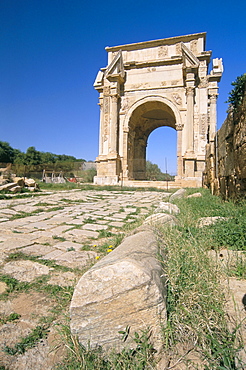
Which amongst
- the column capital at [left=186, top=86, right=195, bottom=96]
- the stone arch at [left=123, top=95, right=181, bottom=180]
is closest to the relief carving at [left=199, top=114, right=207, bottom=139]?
the stone arch at [left=123, top=95, right=181, bottom=180]

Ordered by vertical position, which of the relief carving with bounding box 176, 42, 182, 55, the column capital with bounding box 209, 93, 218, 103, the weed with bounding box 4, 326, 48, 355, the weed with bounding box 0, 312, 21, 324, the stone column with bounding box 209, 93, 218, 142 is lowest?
the weed with bounding box 4, 326, 48, 355

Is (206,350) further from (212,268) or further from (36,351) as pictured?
(36,351)

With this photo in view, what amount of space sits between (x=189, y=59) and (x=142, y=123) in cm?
657

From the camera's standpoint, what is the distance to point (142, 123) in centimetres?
2003

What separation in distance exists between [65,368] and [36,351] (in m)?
0.26

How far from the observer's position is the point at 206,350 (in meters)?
1.15

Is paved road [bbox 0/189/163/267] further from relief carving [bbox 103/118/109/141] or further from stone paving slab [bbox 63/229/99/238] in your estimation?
relief carving [bbox 103/118/109/141]

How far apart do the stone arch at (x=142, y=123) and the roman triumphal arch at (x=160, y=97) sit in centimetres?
7

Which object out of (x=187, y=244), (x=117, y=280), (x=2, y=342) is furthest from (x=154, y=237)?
(x=2, y=342)

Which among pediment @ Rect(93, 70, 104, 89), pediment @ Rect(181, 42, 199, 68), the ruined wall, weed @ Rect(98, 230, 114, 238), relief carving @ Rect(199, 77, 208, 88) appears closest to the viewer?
weed @ Rect(98, 230, 114, 238)

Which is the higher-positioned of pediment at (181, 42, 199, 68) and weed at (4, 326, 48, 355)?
pediment at (181, 42, 199, 68)

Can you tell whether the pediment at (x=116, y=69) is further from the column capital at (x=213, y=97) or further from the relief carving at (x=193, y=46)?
the column capital at (x=213, y=97)

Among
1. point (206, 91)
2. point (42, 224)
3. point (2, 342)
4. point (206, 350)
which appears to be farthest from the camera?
point (206, 91)

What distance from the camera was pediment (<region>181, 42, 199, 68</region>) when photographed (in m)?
14.4
